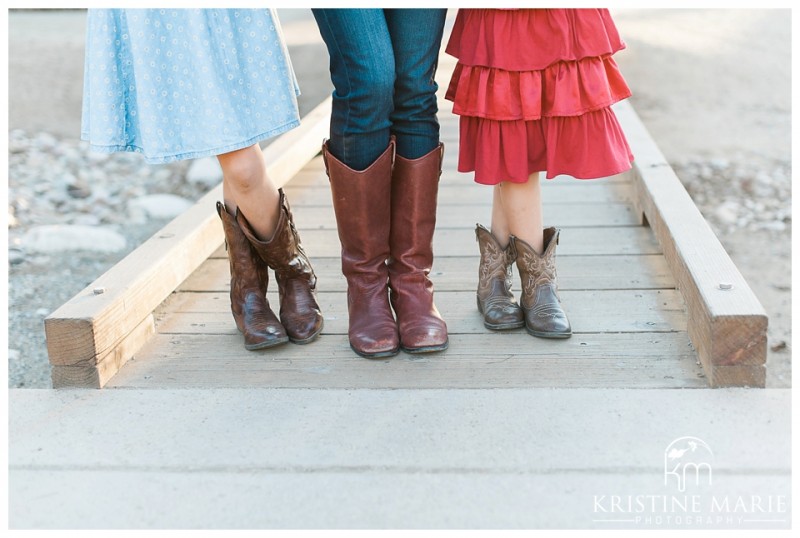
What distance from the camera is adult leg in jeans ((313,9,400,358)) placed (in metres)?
1.78

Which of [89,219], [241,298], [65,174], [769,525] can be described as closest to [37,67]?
[65,174]

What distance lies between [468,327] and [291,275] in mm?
449

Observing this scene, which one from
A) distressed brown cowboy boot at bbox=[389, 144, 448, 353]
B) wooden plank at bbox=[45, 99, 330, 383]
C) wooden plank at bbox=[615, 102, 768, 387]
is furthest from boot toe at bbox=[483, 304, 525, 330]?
wooden plank at bbox=[45, 99, 330, 383]

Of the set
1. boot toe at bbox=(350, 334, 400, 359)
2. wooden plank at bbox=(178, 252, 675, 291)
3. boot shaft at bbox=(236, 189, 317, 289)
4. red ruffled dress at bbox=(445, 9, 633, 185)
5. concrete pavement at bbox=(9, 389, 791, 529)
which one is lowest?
concrete pavement at bbox=(9, 389, 791, 529)

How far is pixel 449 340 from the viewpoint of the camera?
6.83 ft

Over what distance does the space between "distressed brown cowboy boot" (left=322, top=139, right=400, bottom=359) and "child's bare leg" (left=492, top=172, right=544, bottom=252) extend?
290mm

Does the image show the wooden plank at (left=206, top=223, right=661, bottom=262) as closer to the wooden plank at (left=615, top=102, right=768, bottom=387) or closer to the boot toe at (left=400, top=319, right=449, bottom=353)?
the wooden plank at (left=615, top=102, right=768, bottom=387)

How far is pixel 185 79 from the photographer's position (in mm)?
1818

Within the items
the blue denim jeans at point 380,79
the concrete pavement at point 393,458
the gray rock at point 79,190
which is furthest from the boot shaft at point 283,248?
the gray rock at point 79,190

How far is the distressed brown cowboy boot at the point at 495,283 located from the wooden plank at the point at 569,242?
0.47 m

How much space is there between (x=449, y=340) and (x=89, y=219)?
113 inches

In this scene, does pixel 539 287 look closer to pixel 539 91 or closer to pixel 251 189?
pixel 539 91

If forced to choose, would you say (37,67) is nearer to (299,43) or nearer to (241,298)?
(299,43)

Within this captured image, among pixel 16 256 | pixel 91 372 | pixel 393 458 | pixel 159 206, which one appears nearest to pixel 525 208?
pixel 393 458
